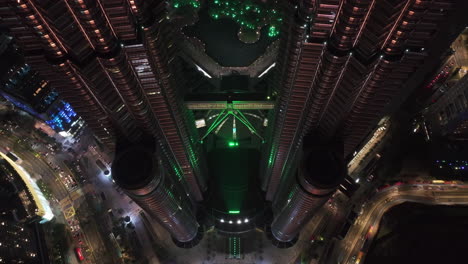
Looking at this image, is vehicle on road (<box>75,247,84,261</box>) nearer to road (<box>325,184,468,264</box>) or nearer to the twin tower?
the twin tower

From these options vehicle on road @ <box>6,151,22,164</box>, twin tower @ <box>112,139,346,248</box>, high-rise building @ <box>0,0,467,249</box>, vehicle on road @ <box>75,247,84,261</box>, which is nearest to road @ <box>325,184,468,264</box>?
high-rise building @ <box>0,0,467,249</box>

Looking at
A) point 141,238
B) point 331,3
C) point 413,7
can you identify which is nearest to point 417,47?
point 413,7

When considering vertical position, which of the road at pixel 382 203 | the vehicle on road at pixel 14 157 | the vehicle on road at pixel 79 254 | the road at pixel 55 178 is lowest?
Result: the road at pixel 382 203

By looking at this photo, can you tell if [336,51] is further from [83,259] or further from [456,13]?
[83,259]

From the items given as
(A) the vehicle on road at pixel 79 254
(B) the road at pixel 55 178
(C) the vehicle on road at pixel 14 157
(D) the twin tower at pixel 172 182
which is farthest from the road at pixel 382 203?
(C) the vehicle on road at pixel 14 157

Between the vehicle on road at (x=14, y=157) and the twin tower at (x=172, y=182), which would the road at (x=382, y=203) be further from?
the vehicle on road at (x=14, y=157)
